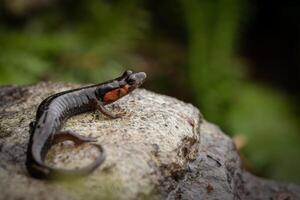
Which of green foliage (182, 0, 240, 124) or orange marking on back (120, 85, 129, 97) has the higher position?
green foliage (182, 0, 240, 124)

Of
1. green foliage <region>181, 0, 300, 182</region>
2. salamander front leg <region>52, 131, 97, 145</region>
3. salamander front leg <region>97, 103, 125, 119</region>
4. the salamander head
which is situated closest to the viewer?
salamander front leg <region>52, 131, 97, 145</region>

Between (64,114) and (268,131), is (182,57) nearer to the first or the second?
(268,131)

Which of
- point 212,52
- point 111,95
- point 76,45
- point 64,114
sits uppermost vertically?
point 212,52

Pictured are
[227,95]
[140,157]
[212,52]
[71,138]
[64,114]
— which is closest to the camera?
[140,157]

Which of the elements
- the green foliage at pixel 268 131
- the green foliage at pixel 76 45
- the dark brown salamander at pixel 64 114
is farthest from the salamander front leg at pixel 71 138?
the green foliage at pixel 268 131

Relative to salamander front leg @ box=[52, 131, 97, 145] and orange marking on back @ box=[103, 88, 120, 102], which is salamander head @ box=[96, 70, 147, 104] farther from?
salamander front leg @ box=[52, 131, 97, 145]

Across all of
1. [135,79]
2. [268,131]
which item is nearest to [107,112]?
[135,79]

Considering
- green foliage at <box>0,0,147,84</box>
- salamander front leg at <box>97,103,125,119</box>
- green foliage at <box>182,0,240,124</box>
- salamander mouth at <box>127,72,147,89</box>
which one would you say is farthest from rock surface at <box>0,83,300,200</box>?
green foliage at <box>0,0,147,84</box>
